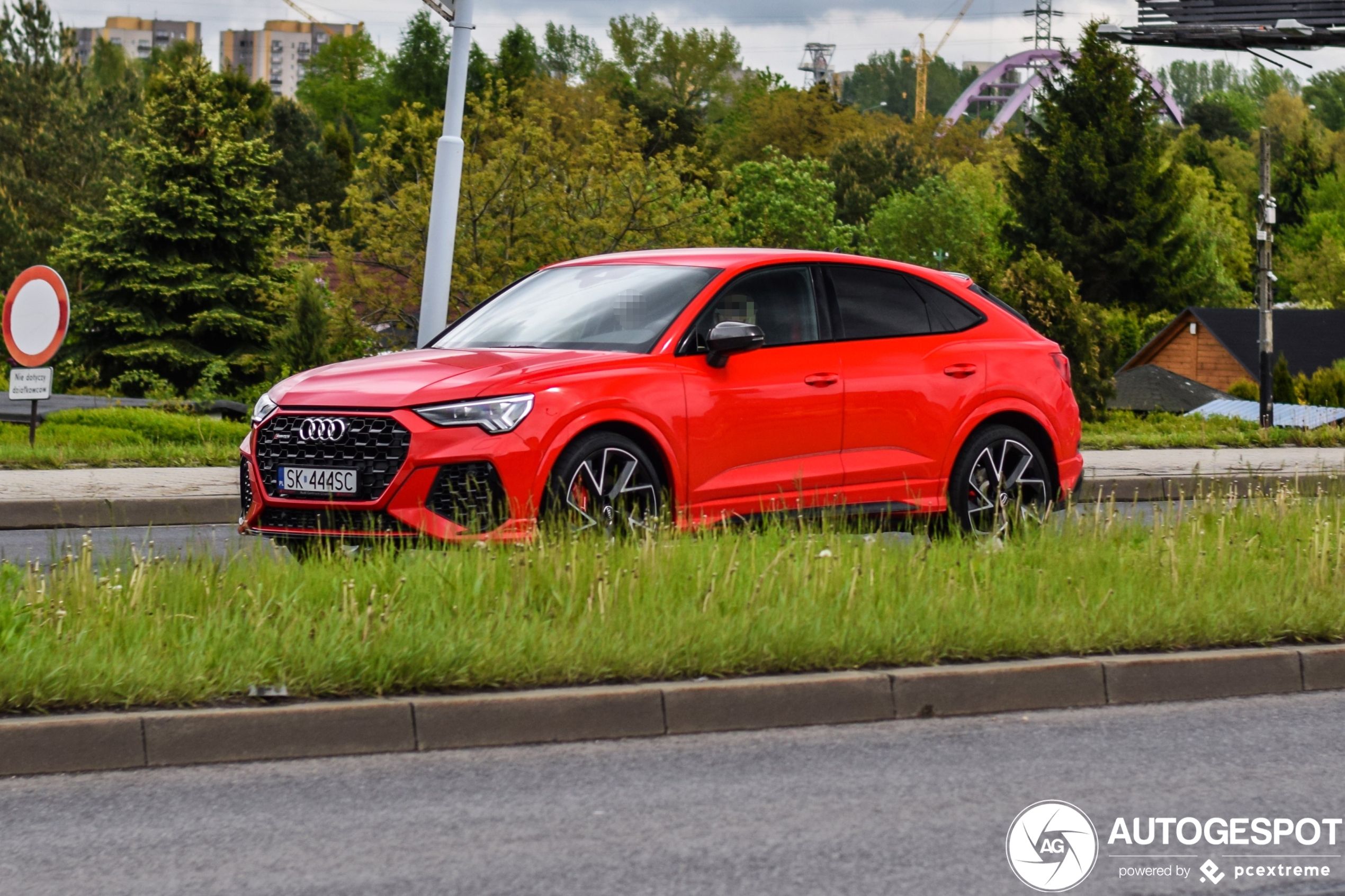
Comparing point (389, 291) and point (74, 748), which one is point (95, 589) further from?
point (389, 291)

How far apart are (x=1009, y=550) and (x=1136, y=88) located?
224 ft

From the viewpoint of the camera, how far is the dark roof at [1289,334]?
67125 mm

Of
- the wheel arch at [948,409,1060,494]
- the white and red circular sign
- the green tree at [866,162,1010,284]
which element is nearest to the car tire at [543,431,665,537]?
the wheel arch at [948,409,1060,494]

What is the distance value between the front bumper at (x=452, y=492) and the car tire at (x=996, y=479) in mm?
2744

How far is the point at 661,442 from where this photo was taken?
842 centimetres

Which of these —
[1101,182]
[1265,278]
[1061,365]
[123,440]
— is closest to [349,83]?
[1101,182]

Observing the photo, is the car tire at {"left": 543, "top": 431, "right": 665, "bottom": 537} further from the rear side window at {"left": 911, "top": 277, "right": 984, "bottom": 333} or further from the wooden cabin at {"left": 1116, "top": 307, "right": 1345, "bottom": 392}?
the wooden cabin at {"left": 1116, "top": 307, "right": 1345, "bottom": 392}

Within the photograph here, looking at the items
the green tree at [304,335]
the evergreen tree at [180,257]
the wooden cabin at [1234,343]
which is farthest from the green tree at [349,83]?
the green tree at [304,335]

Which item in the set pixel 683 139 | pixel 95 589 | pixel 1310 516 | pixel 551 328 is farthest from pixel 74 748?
pixel 683 139

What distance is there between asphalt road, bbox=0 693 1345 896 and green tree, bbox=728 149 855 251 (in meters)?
66.1

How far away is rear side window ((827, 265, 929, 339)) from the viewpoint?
958 cm

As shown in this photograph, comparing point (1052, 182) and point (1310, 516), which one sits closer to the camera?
point (1310, 516)

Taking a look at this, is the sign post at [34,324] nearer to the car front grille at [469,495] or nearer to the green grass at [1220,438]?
the car front grille at [469,495]

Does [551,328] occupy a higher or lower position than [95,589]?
higher
